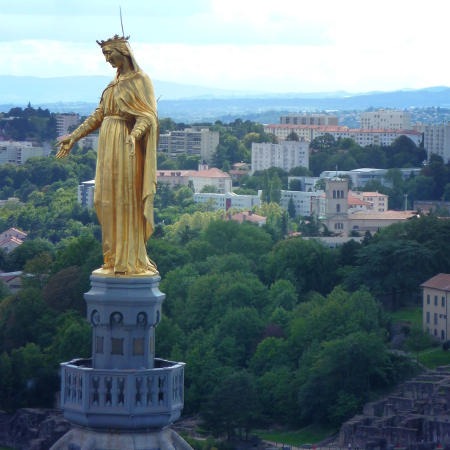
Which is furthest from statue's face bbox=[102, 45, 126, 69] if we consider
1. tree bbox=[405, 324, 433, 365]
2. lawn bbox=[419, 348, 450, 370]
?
tree bbox=[405, 324, 433, 365]

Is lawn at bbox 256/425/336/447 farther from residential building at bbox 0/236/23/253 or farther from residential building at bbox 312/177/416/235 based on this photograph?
residential building at bbox 312/177/416/235

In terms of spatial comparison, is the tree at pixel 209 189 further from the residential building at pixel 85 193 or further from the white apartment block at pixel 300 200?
the residential building at pixel 85 193

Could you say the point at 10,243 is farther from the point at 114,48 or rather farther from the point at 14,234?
the point at 114,48

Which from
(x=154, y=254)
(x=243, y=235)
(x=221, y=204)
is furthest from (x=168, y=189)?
(x=154, y=254)

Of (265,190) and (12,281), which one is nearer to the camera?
(12,281)

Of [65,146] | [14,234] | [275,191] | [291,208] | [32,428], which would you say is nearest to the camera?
[65,146]

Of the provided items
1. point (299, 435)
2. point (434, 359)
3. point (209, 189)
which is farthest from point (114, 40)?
point (209, 189)

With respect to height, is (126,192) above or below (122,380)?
above
